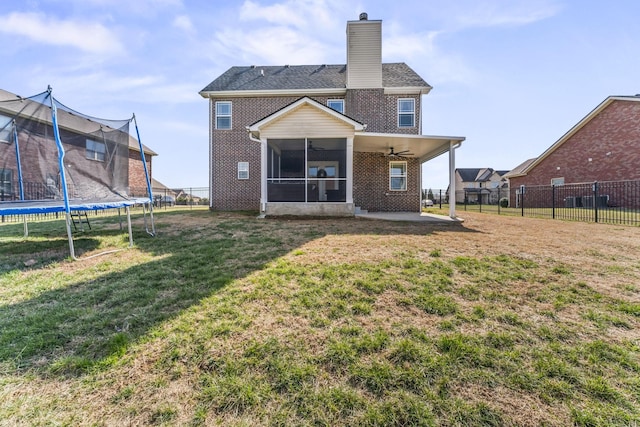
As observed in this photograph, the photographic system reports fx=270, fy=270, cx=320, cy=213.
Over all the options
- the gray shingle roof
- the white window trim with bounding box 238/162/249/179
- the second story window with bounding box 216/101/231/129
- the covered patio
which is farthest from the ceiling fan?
the second story window with bounding box 216/101/231/129

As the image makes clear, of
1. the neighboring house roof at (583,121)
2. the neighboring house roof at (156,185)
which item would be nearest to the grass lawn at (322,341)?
the neighboring house roof at (583,121)

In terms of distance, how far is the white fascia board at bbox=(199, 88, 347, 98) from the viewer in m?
14.1

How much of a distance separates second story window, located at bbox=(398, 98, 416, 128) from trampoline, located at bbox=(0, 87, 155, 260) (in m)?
11.8

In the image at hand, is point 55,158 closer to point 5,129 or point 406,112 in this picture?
point 5,129

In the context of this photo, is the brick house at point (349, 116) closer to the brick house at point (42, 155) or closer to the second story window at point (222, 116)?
the second story window at point (222, 116)

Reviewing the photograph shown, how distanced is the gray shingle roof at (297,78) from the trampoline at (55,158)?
8843 millimetres

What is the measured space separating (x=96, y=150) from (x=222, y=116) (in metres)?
8.72

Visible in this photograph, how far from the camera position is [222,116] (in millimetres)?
14391

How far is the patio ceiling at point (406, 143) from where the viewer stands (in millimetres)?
10086

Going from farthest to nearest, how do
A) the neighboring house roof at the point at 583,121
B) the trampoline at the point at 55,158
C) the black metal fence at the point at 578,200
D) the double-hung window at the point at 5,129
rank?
the neighboring house roof at the point at 583,121 → the black metal fence at the point at 578,200 → the double-hung window at the point at 5,129 → the trampoline at the point at 55,158

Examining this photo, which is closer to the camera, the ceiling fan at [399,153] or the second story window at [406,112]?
the ceiling fan at [399,153]

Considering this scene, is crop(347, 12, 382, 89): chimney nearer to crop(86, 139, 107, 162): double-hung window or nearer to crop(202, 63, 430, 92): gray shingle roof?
crop(202, 63, 430, 92): gray shingle roof

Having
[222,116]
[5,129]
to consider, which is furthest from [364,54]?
[5,129]

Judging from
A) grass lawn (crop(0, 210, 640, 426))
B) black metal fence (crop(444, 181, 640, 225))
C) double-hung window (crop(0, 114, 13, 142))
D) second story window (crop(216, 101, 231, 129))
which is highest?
second story window (crop(216, 101, 231, 129))
